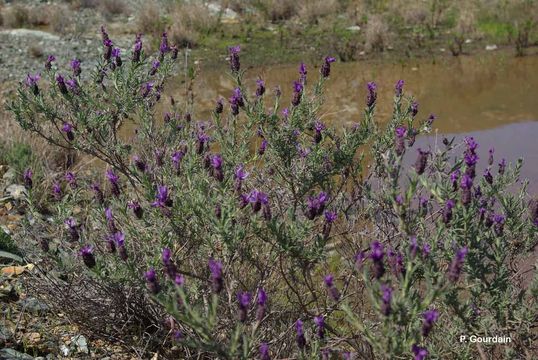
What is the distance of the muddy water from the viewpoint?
289 inches

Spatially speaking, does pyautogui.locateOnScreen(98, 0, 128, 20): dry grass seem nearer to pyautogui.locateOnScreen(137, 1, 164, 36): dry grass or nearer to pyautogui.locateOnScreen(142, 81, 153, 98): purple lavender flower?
pyautogui.locateOnScreen(137, 1, 164, 36): dry grass

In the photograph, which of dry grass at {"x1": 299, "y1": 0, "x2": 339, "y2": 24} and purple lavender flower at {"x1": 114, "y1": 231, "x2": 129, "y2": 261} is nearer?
purple lavender flower at {"x1": 114, "y1": 231, "x2": 129, "y2": 261}

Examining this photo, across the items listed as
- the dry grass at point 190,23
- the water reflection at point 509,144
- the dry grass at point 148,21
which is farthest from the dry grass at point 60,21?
the water reflection at point 509,144

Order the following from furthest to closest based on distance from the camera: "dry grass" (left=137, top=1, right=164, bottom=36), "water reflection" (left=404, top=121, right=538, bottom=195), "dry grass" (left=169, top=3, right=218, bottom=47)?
"dry grass" (left=137, top=1, right=164, bottom=36), "dry grass" (left=169, top=3, right=218, bottom=47), "water reflection" (left=404, top=121, right=538, bottom=195)

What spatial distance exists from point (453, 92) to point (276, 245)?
7.35 meters

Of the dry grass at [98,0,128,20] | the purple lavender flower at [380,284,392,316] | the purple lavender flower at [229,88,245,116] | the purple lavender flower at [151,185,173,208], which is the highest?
the purple lavender flower at [229,88,245,116]

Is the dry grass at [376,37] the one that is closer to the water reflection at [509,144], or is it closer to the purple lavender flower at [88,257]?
the water reflection at [509,144]

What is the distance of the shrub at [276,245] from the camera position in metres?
1.98

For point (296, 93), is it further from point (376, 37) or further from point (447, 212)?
point (376, 37)

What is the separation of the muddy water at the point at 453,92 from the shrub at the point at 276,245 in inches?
136

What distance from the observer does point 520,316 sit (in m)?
2.28

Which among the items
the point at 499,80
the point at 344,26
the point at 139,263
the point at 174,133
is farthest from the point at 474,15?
the point at 139,263

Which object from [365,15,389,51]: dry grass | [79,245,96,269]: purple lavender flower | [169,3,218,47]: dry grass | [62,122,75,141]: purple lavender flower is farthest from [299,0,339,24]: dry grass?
[79,245,96,269]: purple lavender flower

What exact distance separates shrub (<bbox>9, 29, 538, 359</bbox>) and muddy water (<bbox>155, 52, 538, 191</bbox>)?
3.45m
